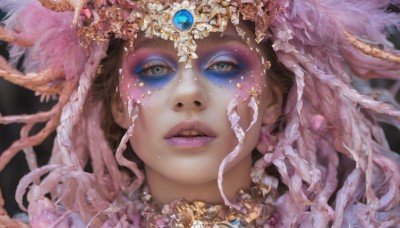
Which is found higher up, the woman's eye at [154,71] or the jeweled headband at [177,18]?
the jeweled headband at [177,18]

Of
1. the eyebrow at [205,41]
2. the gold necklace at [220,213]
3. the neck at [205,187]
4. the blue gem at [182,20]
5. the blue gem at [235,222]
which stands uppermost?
the blue gem at [182,20]

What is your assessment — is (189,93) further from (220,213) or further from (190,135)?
(220,213)

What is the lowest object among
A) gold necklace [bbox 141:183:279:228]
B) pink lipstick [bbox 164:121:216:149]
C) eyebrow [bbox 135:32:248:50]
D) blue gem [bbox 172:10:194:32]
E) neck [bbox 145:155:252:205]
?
gold necklace [bbox 141:183:279:228]

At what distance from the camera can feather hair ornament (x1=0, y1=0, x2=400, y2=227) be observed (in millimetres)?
1473

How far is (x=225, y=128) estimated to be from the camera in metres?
1.49

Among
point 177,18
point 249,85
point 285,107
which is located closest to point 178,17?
point 177,18

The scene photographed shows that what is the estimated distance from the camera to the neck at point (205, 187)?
1.58 m

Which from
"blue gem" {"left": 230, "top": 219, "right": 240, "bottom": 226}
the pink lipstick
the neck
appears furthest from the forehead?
"blue gem" {"left": 230, "top": 219, "right": 240, "bottom": 226}

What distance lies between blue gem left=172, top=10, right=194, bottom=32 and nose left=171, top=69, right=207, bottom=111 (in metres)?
0.09

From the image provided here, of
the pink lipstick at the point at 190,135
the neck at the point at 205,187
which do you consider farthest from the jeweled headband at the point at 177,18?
the neck at the point at 205,187

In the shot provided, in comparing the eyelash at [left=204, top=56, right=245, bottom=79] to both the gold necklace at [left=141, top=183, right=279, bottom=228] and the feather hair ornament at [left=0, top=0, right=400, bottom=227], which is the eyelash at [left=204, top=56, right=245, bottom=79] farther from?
the gold necklace at [left=141, top=183, right=279, bottom=228]

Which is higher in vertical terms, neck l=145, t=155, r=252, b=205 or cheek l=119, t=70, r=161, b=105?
cheek l=119, t=70, r=161, b=105

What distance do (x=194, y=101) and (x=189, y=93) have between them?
0.02 meters

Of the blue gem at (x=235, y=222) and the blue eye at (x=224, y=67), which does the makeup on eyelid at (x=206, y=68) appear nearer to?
the blue eye at (x=224, y=67)
